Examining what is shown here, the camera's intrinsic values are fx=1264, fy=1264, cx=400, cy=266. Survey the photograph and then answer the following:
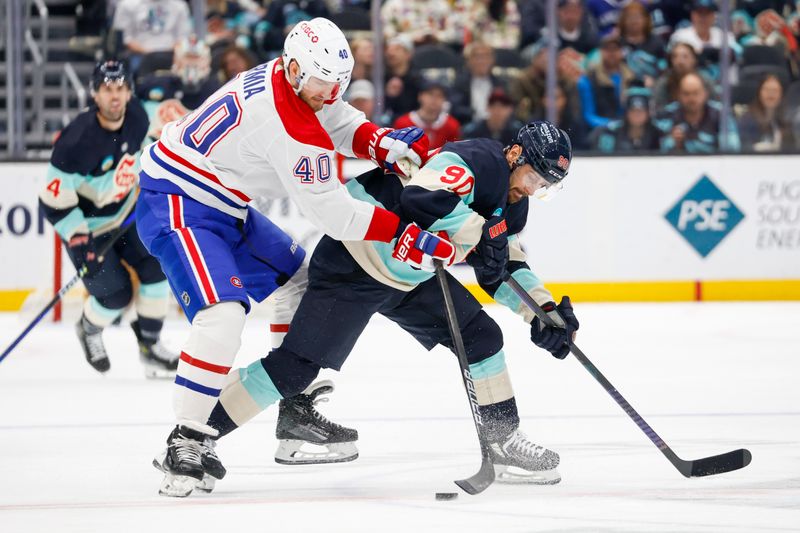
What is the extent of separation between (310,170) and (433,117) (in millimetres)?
4272

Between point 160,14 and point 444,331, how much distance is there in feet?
15.3

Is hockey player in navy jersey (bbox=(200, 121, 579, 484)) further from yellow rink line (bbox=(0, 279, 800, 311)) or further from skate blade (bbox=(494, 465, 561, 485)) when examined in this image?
yellow rink line (bbox=(0, 279, 800, 311))

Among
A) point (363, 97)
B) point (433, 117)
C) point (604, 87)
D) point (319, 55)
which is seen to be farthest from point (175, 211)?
point (604, 87)

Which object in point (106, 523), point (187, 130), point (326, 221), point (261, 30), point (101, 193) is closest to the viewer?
point (106, 523)

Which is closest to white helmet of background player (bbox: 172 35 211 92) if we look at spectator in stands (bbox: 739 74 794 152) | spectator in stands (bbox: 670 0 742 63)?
spectator in stands (bbox: 670 0 742 63)

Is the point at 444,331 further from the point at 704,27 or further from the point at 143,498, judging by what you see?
the point at 704,27

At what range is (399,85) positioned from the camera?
730cm

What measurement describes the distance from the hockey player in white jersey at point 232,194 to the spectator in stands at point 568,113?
401 centimetres

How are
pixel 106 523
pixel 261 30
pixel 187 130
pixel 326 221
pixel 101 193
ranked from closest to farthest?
pixel 106 523, pixel 326 221, pixel 187 130, pixel 101 193, pixel 261 30

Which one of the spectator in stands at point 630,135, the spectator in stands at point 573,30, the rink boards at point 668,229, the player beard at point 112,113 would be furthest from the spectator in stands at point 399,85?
the player beard at point 112,113

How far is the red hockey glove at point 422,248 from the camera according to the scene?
9.86 feet

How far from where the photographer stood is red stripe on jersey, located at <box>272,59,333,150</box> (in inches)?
119

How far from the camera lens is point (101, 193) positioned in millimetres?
5105

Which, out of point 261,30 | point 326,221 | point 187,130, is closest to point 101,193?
point 187,130
